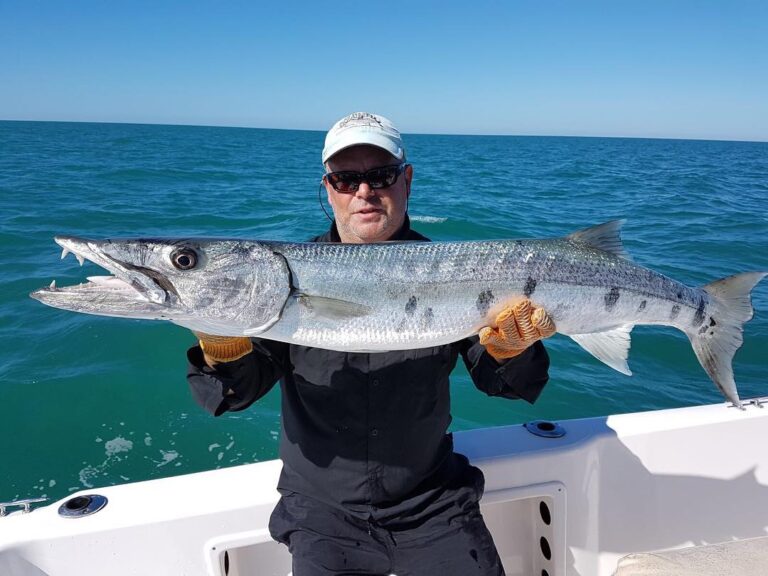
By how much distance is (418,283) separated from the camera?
3.01 m

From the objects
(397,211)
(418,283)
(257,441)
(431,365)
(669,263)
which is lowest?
(257,441)

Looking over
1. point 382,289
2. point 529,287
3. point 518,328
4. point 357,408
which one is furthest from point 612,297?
point 357,408

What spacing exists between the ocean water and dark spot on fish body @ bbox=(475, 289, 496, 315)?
4.54 m

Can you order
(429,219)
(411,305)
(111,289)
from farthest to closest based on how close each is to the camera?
(429,219) → (411,305) → (111,289)

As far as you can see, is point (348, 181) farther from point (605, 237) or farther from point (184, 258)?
point (605, 237)

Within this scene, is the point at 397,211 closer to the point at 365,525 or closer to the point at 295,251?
the point at 295,251

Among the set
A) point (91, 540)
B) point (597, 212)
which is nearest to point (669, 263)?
point (597, 212)

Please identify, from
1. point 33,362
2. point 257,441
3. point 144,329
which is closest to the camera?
point 257,441

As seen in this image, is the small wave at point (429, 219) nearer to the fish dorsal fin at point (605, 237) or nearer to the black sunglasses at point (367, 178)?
the black sunglasses at point (367, 178)

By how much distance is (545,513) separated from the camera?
12.2ft

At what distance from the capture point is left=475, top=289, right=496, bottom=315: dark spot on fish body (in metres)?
3.07

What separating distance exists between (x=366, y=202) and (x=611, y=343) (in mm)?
1870

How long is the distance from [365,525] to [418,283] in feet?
4.76

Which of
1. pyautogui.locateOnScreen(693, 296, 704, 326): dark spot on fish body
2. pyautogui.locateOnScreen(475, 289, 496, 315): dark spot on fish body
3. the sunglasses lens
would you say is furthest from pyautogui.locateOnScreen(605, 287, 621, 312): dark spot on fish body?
the sunglasses lens
